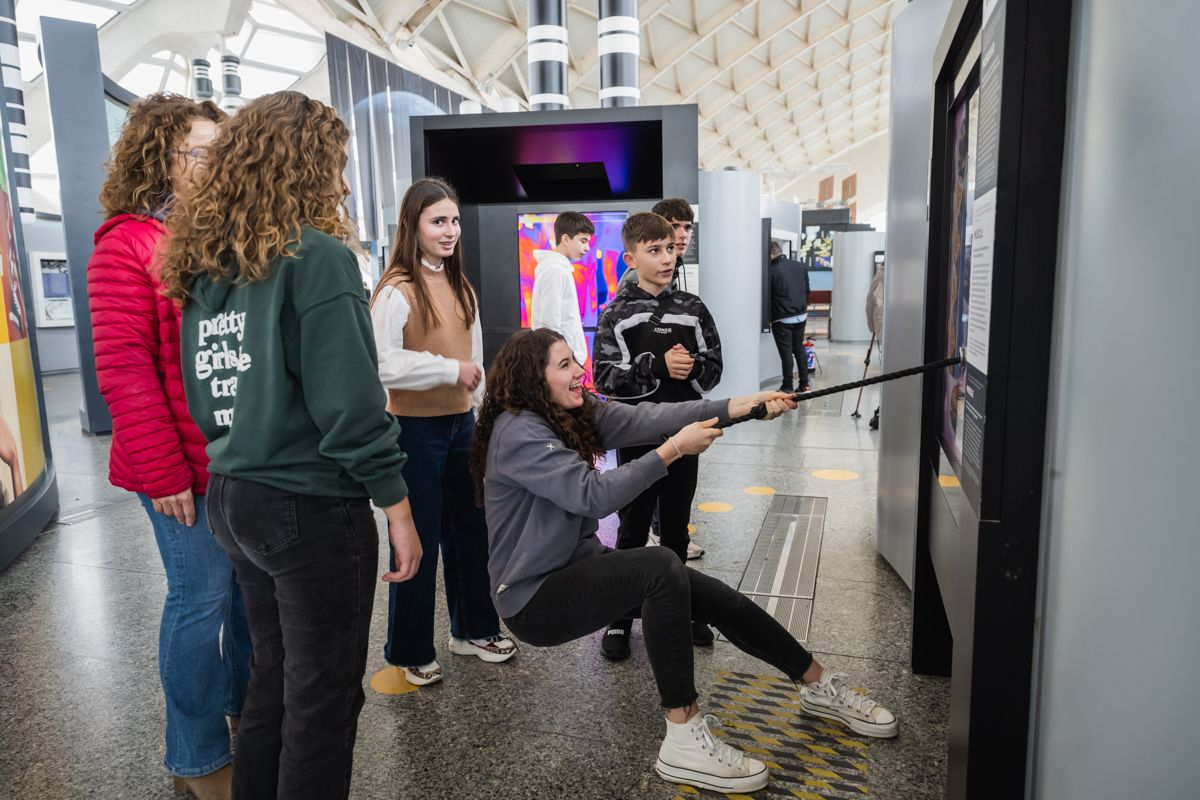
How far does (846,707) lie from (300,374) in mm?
1620

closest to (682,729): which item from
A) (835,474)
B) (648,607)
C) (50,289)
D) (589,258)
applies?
(648,607)

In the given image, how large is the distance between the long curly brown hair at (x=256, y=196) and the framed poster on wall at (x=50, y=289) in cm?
1186

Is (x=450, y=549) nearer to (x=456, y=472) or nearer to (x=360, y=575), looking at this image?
(x=456, y=472)

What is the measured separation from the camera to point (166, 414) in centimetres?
174

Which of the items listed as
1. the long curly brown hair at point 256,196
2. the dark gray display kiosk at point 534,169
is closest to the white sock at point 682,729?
the long curly brown hair at point 256,196

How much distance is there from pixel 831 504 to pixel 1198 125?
365 cm

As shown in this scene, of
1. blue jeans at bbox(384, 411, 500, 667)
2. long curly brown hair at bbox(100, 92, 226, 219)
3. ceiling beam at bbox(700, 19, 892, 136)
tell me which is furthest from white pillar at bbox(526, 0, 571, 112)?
ceiling beam at bbox(700, 19, 892, 136)

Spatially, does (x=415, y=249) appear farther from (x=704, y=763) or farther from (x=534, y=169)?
(x=534, y=169)

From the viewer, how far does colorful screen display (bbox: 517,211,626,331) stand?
5371 mm

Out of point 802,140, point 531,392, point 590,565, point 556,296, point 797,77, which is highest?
point 797,77

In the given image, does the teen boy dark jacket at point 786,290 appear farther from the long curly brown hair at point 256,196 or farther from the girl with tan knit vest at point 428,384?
the long curly brown hair at point 256,196

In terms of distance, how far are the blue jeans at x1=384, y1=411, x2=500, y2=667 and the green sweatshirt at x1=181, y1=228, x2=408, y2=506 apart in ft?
3.10

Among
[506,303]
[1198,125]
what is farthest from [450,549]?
[506,303]

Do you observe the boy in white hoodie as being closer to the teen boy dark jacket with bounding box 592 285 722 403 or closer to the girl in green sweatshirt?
the teen boy dark jacket with bounding box 592 285 722 403
